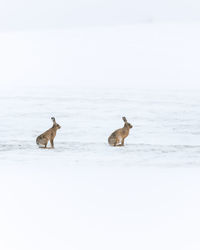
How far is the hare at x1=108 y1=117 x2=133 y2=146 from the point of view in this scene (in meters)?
4.46

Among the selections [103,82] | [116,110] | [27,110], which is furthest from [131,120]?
[27,110]

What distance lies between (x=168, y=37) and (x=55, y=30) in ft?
3.68

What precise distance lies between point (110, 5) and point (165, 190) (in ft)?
6.94

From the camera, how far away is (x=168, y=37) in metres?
5.18

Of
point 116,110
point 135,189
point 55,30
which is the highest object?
point 55,30

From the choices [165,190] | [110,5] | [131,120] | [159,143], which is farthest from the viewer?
[110,5]

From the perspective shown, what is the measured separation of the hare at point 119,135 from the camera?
4.46 meters

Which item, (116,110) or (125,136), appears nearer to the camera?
(125,136)

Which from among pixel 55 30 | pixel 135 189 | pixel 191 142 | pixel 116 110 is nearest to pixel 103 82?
pixel 116 110

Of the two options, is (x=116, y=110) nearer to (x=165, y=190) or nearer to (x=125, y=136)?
(x=125, y=136)

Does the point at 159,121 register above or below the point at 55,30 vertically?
below

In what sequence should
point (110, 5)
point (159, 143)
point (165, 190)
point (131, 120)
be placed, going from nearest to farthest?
point (165, 190) < point (159, 143) < point (131, 120) < point (110, 5)

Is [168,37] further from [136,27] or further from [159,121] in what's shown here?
[159,121]

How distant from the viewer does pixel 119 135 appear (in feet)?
14.8
